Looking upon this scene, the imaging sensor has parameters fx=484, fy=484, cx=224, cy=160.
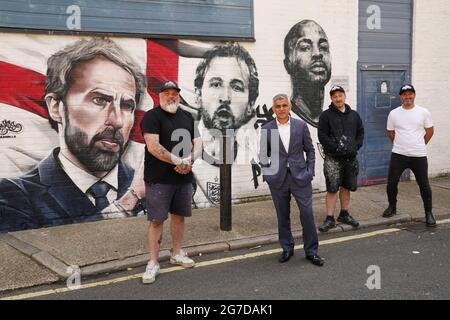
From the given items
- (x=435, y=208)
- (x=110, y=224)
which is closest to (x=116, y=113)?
(x=110, y=224)

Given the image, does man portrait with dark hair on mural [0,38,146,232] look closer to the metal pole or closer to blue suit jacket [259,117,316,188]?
the metal pole

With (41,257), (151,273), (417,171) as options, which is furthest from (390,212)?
(41,257)

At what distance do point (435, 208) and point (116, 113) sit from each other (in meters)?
5.15

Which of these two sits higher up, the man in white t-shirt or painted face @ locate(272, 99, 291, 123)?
painted face @ locate(272, 99, 291, 123)

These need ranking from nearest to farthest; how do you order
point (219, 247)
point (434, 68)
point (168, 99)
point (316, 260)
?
1. point (168, 99)
2. point (316, 260)
3. point (219, 247)
4. point (434, 68)

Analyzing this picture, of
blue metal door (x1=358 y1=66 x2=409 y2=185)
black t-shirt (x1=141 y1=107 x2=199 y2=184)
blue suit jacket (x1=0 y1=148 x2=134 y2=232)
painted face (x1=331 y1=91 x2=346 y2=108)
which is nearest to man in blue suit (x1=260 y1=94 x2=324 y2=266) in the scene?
black t-shirt (x1=141 y1=107 x2=199 y2=184)

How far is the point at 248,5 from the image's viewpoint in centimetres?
799

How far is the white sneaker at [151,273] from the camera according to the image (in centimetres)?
469

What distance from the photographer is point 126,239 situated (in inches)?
239

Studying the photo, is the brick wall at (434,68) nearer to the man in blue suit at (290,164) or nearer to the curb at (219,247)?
the curb at (219,247)

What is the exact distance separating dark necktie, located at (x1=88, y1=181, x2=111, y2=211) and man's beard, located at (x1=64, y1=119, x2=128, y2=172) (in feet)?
0.72

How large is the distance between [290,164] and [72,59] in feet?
11.6

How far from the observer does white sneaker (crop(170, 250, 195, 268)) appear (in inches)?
203

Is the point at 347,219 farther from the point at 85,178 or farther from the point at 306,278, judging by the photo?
the point at 85,178
